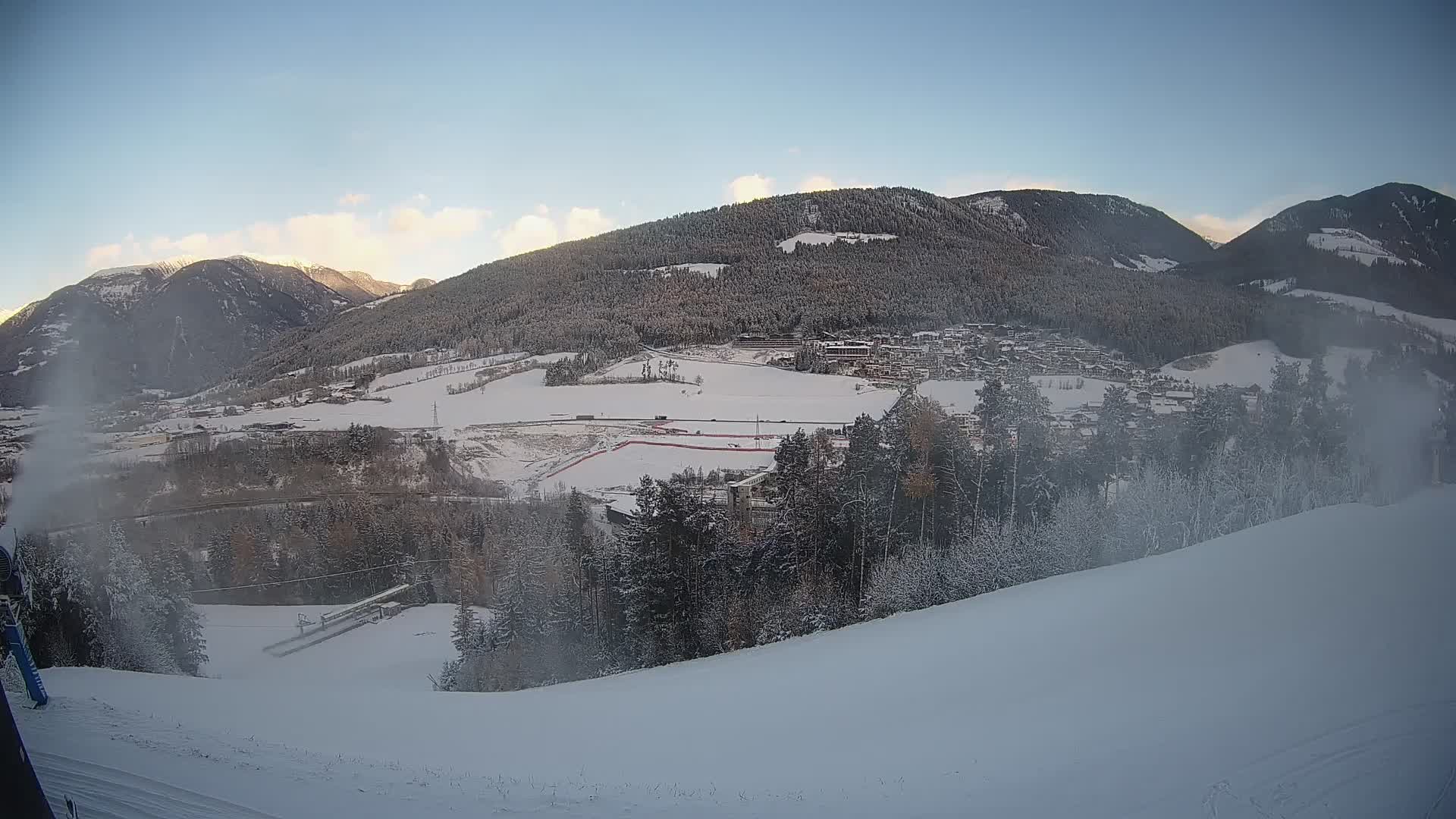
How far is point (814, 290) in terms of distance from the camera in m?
17.5

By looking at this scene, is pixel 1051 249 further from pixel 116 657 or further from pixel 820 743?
pixel 116 657

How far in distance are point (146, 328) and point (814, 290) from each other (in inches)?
541

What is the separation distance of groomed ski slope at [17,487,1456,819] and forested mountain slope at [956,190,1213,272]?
6690 mm

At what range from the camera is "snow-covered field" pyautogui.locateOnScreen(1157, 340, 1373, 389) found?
10117mm

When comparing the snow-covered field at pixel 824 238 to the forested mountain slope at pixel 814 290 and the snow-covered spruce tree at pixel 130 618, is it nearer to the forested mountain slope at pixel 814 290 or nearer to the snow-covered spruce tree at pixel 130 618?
the forested mountain slope at pixel 814 290

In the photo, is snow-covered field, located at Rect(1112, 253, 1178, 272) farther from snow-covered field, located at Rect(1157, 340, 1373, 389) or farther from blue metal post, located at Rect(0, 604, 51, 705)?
blue metal post, located at Rect(0, 604, 51, 705)

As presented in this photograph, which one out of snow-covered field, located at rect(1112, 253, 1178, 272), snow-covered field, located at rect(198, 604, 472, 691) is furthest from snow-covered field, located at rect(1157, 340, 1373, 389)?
snow-covered field, located at rect(198, 604, 472, 691)

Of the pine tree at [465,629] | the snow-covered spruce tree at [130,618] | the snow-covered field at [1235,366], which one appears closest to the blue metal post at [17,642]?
the snow-covered spruce tree at [130,618]

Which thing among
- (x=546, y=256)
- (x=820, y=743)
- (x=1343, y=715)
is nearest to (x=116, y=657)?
(x=820, y=743)

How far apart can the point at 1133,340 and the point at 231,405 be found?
1828 centimetres

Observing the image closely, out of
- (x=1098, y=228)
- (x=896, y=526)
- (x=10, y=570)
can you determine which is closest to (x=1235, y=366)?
(x=896, y=526)

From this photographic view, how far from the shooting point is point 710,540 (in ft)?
37.6

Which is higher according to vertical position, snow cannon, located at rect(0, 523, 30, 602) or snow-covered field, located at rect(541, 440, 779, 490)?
snow cannon, located at rect(0, 523, 30, 602)

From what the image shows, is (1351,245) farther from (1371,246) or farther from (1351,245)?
(1371,246)
